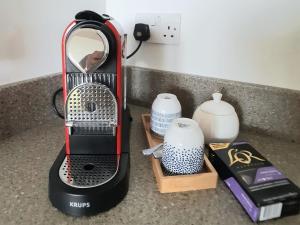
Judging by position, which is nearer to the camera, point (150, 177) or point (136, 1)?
point (150, 177)

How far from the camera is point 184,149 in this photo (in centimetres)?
51

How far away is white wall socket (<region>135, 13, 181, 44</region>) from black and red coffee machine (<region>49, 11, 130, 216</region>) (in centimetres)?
34

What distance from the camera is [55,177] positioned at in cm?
49

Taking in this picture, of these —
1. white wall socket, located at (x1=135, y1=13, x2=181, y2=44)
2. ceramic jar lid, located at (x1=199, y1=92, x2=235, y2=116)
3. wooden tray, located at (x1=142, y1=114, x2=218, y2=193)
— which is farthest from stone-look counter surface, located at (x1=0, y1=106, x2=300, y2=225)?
white wall socket, located at (x1=135, y1=13, x2=181, y2=44)

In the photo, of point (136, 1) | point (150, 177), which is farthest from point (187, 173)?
point (136, 1)

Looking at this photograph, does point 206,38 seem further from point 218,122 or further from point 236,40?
point 218,122

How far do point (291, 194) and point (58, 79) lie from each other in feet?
2.09

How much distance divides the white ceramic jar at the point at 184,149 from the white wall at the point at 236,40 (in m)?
0.32

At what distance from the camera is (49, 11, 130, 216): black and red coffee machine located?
0.46m

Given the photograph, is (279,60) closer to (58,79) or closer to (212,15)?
(212,15)

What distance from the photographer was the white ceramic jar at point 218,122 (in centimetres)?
66

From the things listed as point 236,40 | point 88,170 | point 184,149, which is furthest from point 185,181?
point 236,40

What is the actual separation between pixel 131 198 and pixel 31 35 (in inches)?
19.4

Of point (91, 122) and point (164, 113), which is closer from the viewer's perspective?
point (91, 122)
